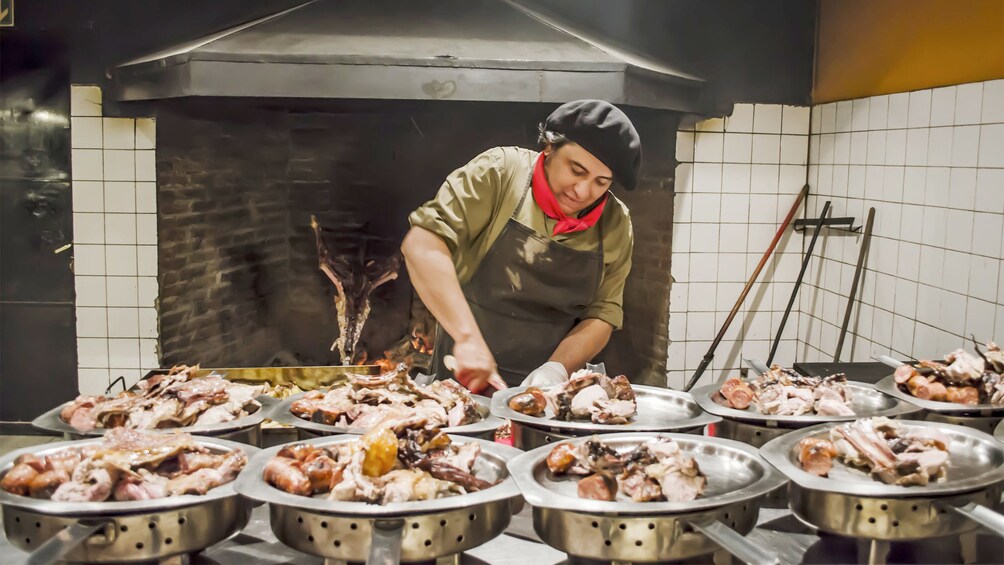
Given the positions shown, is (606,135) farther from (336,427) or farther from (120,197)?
(120,197)

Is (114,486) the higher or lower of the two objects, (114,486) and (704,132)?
the lower

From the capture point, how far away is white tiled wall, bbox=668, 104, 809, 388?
3.63 metres

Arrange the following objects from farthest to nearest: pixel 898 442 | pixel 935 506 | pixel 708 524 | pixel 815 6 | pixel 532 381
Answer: pixel 815 6 → pixel 532 381 → pixel 898 442 → pixel 935 506 → pixel 708 524

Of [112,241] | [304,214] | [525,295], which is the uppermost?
[304,214]

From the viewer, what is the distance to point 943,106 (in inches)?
116

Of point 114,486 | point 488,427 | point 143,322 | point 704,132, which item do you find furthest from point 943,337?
point 143,322

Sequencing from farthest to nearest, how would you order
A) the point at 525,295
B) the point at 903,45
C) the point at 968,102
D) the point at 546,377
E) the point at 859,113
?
the point at 859,113
the point at 903,45
the point at 525,295
the point at 968,102
the point at 546,377

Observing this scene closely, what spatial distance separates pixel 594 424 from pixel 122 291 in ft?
8.38

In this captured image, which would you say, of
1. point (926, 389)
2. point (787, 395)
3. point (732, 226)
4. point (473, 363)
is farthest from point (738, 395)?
point (732, 226)

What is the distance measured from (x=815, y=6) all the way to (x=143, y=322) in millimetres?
3108

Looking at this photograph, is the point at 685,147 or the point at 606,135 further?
the point at 685,147

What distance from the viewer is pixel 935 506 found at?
139cm

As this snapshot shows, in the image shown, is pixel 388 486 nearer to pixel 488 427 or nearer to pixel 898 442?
pixel 488 427

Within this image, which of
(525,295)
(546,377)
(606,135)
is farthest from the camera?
(525,295)
